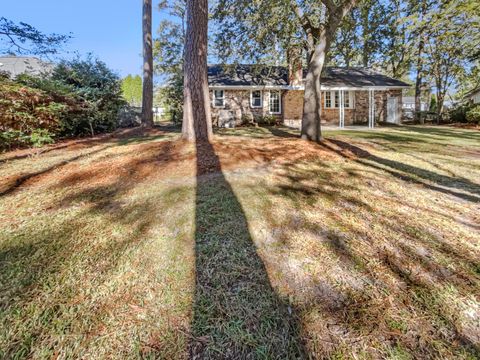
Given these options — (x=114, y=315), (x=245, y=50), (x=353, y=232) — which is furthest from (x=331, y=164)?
(x=245, y=50)

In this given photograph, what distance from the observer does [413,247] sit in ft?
7.76

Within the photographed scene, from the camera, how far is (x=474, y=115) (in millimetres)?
15133

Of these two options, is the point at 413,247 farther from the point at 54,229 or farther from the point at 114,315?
the point at 54,229

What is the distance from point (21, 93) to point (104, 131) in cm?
565

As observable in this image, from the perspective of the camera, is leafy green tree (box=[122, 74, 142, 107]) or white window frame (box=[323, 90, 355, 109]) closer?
white window frame (box=[323, 90, 355, 109])

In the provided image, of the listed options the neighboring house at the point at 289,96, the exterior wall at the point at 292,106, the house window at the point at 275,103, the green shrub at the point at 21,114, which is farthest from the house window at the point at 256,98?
the green shrub at the point at 21,114

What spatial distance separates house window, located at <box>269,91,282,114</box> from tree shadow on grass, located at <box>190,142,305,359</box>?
15044 millimetres

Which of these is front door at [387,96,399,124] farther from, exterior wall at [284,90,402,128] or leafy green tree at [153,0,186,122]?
leafy green tree at [153,0,186,122]

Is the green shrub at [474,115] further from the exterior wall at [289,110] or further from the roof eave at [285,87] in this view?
the roof eave at [285,87]

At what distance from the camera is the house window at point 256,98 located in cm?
1650

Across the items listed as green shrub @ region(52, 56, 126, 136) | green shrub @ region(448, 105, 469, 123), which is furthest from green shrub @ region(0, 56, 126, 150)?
green shrub @ region(448, 105, 469, 123)

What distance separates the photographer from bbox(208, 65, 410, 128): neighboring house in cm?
1595

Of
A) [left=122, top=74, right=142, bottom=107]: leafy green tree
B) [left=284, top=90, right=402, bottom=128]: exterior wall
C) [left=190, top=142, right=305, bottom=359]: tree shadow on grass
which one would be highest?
[left=122, top=74, right=142, bottom=107]: leafy green tree

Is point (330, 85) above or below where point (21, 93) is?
above
